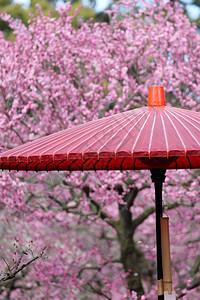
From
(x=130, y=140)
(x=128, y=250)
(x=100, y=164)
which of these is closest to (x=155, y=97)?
(x=130, y=140)

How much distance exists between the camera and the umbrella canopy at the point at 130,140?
3.04 m

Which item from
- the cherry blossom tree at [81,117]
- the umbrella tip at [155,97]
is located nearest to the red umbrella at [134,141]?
the umbrella tip at [155,97]

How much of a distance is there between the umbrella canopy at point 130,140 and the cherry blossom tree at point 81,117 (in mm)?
3504

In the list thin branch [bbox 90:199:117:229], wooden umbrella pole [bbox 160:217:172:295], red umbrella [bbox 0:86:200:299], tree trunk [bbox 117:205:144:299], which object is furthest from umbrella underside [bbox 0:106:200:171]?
tree trunk [bbox 117:205:144:299]

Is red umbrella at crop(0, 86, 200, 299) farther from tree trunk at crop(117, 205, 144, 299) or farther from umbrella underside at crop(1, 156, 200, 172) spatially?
tree trunk at crop(117, 205, 144, 299)

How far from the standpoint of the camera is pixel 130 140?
3195 millimetres

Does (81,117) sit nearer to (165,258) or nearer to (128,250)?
(128,250)

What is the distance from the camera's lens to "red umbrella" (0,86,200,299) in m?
3.05

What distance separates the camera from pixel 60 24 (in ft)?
27.6

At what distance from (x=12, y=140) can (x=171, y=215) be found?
3397 mm

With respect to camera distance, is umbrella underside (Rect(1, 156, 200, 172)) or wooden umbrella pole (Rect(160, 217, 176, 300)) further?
umbrella underside (Rect(1, 156, 200, 172))

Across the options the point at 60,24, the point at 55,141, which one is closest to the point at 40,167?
the point at 55,141

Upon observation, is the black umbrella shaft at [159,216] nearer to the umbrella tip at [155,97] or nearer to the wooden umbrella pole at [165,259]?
the wooden umbrella pole at [165,259]

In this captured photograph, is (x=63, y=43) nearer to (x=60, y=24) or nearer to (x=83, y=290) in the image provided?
(x=60, y=24)
